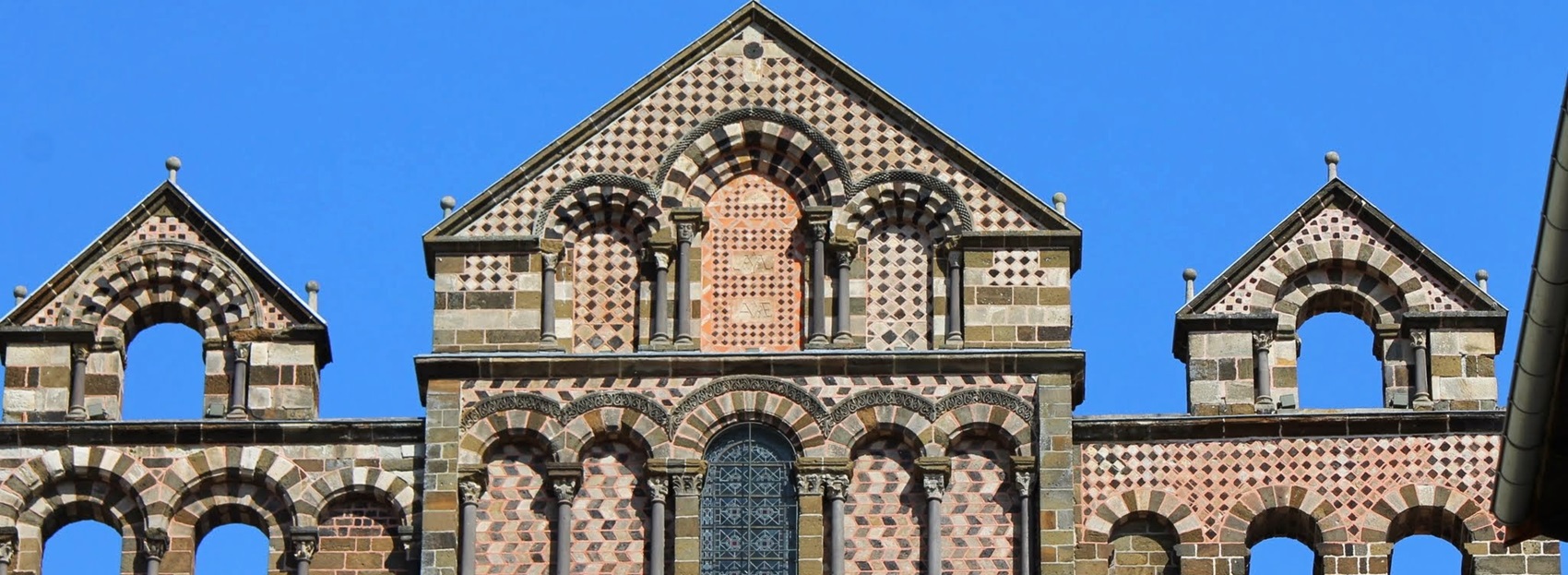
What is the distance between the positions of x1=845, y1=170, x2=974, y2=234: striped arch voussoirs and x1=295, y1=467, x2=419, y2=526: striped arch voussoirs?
498 centimetres

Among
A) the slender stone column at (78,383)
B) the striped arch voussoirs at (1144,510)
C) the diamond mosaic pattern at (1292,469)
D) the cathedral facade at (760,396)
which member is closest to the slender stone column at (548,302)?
the cathedral facade at (760,396)

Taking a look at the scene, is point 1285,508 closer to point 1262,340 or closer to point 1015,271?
point 1262,340

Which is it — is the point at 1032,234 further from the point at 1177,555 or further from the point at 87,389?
the point at 87,389

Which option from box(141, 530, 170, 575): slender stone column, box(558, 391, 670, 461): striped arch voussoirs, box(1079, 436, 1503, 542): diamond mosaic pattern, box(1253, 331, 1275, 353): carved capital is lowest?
box(141, 530, 170, 575): slender stone column

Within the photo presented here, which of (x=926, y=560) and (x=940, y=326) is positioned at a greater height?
(x=940, y=326)

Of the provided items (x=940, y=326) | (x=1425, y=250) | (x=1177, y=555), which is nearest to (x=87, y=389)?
(x=940, y=326)

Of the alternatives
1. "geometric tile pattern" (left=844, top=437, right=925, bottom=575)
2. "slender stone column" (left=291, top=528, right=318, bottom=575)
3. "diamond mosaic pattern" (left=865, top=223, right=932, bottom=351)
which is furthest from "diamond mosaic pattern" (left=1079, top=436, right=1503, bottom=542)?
"slender stone column" (left=291, top=528, right=318, bottom=575)

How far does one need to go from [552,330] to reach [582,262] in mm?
889

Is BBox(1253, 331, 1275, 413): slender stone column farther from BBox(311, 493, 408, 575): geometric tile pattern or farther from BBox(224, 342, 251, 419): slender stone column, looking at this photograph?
BBox(224, 342, 251, 419): slender stone column

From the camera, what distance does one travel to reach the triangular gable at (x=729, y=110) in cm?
3681

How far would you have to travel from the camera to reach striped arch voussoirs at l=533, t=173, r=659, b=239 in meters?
36.9

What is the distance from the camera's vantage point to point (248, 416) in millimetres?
36219

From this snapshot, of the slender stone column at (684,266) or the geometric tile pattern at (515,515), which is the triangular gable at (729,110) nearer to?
the slender stone column at (684,266)

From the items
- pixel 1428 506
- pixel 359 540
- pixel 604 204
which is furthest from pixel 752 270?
pixel 1428 506
